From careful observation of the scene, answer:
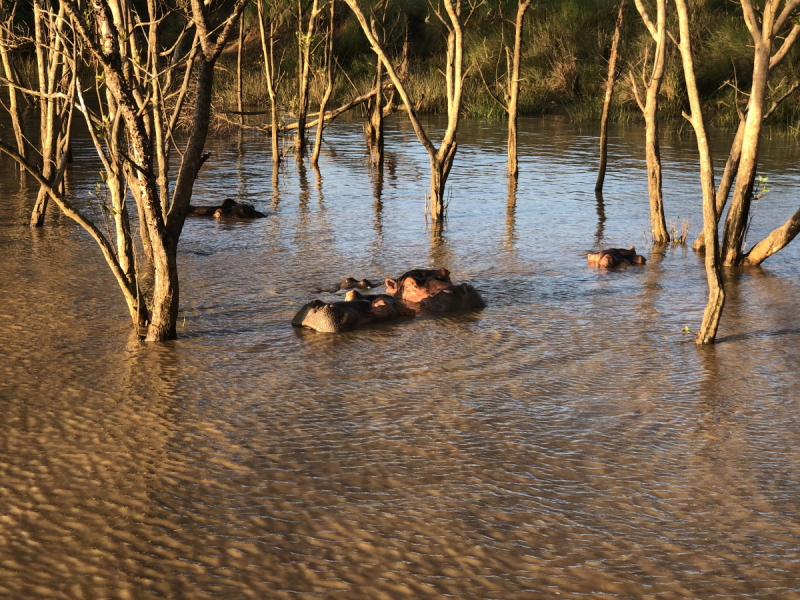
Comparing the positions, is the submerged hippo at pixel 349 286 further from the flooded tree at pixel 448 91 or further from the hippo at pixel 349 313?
the flooded tree at pixel 448 91

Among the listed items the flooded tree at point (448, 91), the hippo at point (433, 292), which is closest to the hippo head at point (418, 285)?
the hippo at point (433, 292)

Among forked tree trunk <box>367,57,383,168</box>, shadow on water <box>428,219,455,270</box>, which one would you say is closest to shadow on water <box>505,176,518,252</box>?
shadow on water <box>428,219,455,270</box>

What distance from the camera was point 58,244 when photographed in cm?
937

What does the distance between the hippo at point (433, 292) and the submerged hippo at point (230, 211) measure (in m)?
4.13

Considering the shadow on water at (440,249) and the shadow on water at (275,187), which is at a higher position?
the shadow on water at (275,187)

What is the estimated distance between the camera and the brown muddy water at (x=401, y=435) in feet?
11.9

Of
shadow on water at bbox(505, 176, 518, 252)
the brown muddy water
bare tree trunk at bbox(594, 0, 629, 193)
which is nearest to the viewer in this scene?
the brown muddy water

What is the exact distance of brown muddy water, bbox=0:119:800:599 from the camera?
3631 mm

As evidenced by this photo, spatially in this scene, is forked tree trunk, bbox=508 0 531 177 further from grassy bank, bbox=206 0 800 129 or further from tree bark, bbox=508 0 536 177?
grassy bank, bbox=206 0 800 129

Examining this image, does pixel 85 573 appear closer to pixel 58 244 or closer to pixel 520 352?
pixel 520 352

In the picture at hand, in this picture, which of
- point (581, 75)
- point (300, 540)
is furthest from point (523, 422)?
point (581, 75)

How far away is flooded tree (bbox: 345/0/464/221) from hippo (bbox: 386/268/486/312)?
3134 millimetres

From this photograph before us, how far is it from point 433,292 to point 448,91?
165 inches

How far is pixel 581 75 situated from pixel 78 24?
20.8 m
